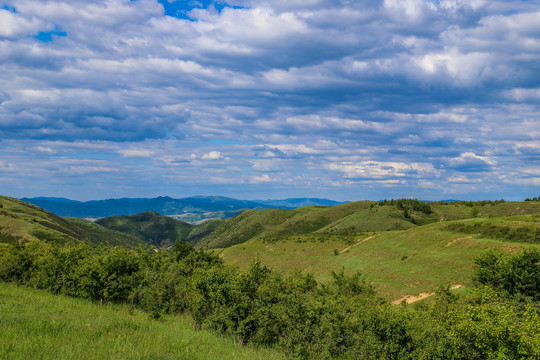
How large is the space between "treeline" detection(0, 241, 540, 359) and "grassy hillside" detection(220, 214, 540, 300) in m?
16.9

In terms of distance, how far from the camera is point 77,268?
43.8 m

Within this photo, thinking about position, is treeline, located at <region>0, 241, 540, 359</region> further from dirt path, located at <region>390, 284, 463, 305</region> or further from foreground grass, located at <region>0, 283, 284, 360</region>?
foreground grass, located at <region>0, 283, 284, 360</region>

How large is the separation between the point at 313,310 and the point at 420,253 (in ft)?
214

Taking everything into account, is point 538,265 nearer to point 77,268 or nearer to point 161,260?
point 77,268

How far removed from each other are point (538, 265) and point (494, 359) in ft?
125

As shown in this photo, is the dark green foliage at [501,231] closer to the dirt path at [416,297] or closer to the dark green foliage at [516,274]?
the dirt path at [416,297]

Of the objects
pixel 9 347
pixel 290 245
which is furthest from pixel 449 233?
pixel 9 347

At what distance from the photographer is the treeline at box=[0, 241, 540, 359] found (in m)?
23.0

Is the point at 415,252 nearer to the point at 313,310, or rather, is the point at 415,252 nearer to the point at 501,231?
the point at 501,231

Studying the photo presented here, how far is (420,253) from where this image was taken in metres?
83.8

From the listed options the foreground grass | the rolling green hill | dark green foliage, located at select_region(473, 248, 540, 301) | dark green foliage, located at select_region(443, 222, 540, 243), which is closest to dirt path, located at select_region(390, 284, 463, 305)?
the rolling green hill

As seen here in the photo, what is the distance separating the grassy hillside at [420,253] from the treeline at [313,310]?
16.9 meters

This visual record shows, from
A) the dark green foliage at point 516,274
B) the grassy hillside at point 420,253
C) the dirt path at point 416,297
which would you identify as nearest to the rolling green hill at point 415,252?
the grassy hillside at point 420,253

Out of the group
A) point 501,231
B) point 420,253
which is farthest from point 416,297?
point 501,231
